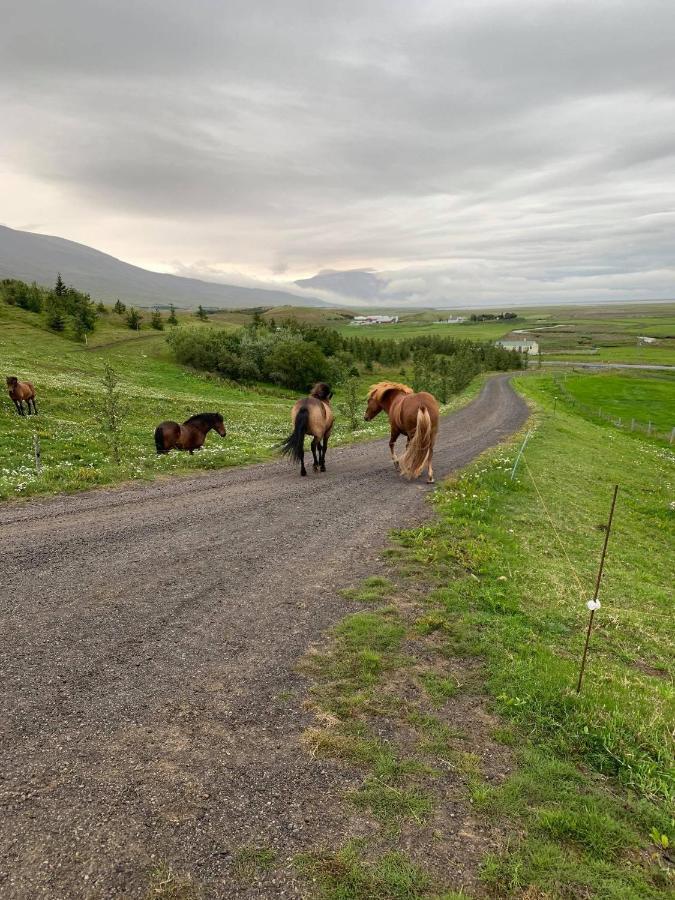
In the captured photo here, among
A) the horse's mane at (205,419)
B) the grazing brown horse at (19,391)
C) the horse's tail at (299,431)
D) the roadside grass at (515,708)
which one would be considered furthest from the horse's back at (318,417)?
the grazing brown horse at (19,391)

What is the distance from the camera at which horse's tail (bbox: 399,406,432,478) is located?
15.7 meters

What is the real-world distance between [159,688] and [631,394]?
87661 mm

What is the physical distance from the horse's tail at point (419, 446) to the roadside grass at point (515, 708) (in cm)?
472

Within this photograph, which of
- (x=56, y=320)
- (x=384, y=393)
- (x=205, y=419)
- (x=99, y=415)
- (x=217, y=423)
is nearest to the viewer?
(x=384, y=393)

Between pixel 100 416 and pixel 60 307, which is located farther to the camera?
pixel 60 307

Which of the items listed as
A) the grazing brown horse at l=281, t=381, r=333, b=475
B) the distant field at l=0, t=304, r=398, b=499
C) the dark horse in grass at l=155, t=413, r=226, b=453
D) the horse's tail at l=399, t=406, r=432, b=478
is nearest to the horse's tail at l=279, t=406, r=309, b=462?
the grazing brown horse at l=281, t=381, r=333, b=475

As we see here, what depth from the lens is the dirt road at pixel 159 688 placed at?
380 centimetres

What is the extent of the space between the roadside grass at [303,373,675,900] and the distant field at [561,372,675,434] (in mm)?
52882

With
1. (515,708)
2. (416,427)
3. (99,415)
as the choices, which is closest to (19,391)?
(99,415)

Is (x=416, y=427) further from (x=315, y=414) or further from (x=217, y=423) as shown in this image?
(x=217, y=423)

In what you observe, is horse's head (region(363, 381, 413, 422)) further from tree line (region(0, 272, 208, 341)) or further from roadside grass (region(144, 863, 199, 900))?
tree line (region(0, 272, 208, 341))

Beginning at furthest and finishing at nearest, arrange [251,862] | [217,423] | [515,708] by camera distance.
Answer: [217,423], [515,708], [251,862]

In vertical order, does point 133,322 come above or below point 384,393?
above

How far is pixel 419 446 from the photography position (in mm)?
16078
